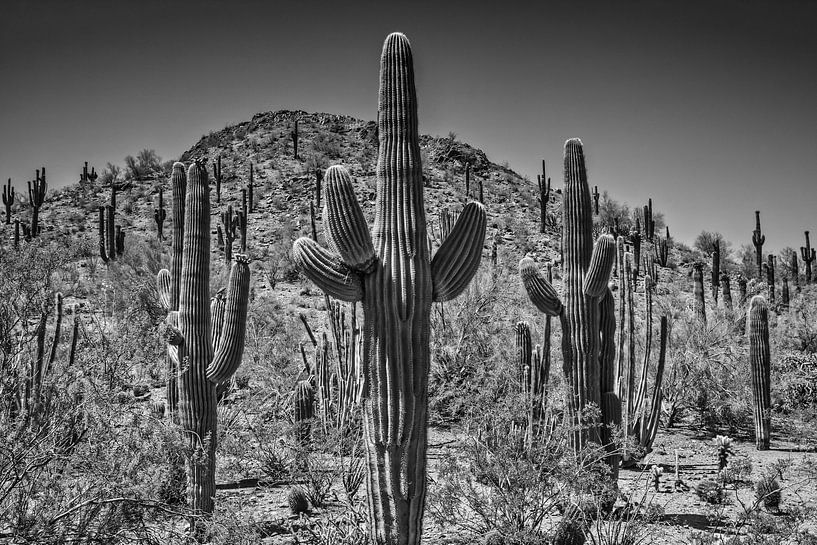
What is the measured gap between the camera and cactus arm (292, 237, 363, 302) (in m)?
6.43

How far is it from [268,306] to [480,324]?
912 centimetres

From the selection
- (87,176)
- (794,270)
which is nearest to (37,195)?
(87,176)

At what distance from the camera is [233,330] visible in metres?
9.53

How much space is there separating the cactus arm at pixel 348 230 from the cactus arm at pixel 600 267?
3.38m

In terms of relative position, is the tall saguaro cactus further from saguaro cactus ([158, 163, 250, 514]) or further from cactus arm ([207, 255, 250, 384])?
cactus arm ([207, 255, 250, 384])

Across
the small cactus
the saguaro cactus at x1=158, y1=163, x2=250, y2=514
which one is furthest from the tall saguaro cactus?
the small cactus

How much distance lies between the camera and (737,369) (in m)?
16.1

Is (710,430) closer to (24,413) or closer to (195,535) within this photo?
(195,535)

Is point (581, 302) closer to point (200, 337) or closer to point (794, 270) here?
point (200, 337)

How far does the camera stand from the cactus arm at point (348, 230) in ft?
20.9

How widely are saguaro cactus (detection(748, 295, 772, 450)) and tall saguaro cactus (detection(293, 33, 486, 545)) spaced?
895 centimetres

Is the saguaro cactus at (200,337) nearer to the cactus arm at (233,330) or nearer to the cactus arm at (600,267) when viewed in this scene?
the cactus arm at (233,330)

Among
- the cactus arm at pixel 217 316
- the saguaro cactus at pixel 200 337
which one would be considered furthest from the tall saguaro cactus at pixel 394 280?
the cactus arm at pixel 217 316

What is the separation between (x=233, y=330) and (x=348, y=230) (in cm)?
380
